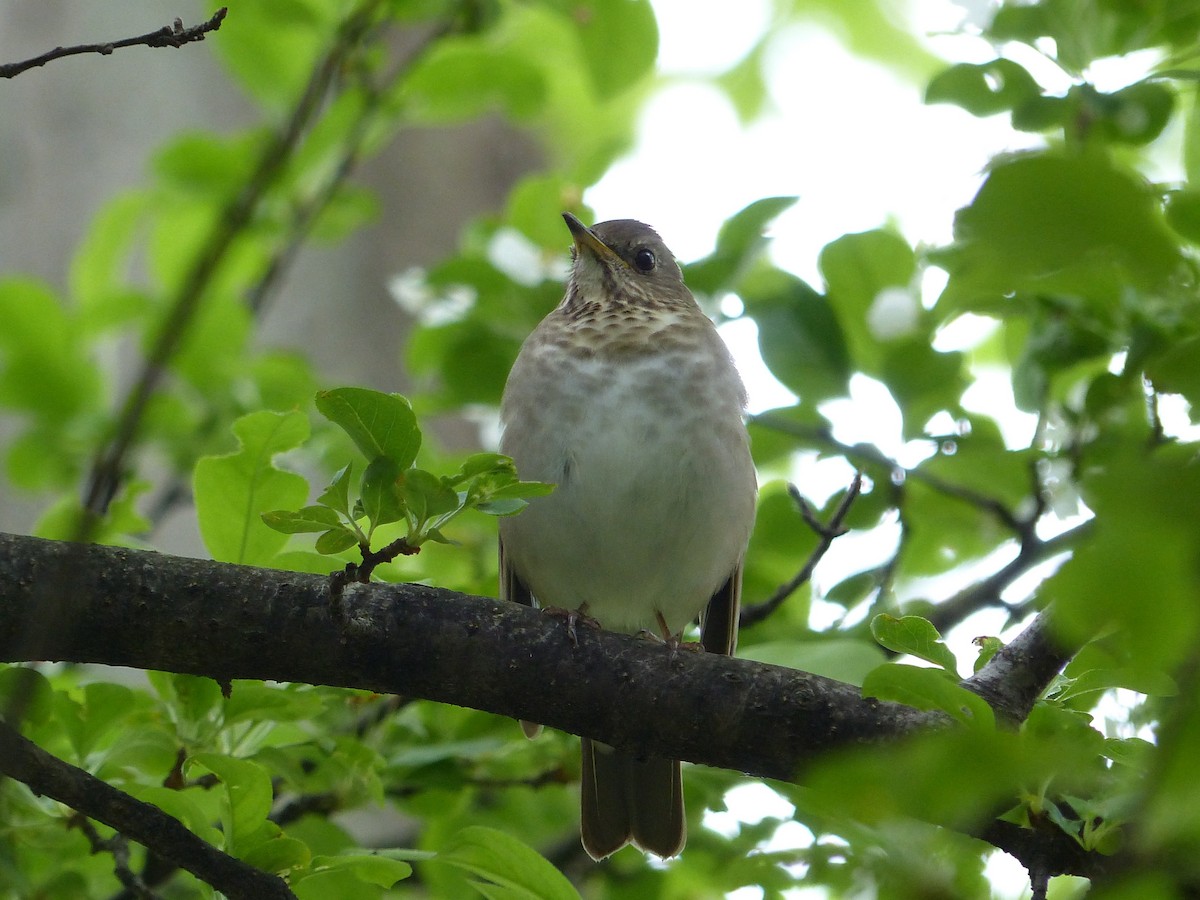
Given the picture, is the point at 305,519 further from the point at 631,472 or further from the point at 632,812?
the point at 632,812

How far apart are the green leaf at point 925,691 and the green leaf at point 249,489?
116cm

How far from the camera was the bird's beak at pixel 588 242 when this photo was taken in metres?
3.79

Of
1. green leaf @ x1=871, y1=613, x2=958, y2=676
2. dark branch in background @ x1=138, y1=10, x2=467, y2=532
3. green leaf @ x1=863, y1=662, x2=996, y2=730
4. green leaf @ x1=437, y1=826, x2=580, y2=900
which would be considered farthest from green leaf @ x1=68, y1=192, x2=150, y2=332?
green leaf @ x1=863, y1=662, x2=996, y2=730

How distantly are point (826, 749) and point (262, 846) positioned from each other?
0.94m

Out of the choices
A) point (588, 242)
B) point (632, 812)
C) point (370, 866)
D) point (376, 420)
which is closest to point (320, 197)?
point (588, 242)

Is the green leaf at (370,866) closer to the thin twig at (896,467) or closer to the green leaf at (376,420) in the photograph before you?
the green leaf at (376,420)

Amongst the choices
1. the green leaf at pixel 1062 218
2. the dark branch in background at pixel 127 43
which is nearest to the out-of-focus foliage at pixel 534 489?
the green leaf at pixel 1062 218

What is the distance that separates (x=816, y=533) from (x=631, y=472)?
546mm

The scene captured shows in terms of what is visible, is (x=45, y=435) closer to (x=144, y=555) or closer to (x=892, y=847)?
(x=144, y=555)

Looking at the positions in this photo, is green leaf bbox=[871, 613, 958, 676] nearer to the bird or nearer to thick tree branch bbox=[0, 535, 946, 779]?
thick tree branch bbox=[0, 535, 946, 779]

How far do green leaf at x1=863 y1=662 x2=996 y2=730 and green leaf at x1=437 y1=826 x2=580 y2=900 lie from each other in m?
0.62

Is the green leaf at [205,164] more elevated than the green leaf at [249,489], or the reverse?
the green leaf at [205,164]

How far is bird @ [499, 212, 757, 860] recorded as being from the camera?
335cm

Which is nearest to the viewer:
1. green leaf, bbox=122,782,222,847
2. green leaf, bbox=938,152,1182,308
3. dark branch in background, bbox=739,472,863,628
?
green leaf, bbox=938,152,1182,308
